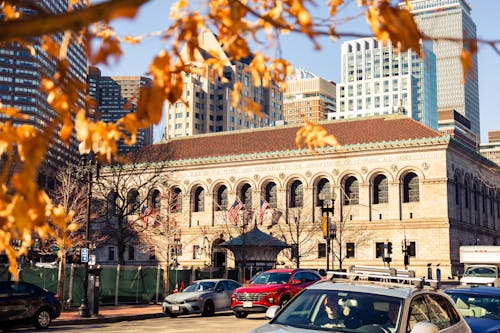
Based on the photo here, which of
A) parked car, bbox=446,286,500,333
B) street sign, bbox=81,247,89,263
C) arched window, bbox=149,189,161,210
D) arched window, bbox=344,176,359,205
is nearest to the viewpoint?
parked car, bbox=446,286,500,333

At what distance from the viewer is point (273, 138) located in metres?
79.1

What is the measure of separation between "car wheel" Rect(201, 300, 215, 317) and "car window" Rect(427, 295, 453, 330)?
21019mm

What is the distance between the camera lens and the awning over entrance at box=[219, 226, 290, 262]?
177 ft

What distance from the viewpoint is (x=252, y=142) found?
79.7 meters

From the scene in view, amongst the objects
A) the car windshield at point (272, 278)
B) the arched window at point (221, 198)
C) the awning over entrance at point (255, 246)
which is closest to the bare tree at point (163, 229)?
the arched window at point (221, 198)

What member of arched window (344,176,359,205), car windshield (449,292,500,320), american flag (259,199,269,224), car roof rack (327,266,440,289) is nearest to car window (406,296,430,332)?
car roof rack (327,266,440,289)

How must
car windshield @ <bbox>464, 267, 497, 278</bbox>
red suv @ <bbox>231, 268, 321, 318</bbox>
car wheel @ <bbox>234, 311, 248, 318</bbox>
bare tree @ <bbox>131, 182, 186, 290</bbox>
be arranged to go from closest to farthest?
red suv @ <bbox>231, 268, 321, 318</bbox> → car wheel @ <bbox>234, 311, 248, 318</bbox> → car windshield @ <bbox>464, 267, 497, 278</bbox> → bare tree @ <bbox>131, 182, 186, 290</bbox>

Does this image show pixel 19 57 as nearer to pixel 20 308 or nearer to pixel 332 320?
pixel 20 308

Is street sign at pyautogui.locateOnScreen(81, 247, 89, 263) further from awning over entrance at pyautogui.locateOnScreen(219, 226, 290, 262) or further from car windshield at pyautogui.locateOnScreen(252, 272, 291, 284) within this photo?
awning over entrance at pyautogui.locateOnScreen(219, 226, 290, 262)

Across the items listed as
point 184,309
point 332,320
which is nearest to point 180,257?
point 184,309

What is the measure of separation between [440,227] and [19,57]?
126 meters

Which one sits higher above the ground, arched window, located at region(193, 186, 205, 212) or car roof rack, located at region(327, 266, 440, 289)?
arched window, located at region(193, 186, 205, 212)

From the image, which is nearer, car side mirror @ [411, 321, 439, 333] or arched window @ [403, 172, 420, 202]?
car side mirror @ [411, 321, 439, 333]

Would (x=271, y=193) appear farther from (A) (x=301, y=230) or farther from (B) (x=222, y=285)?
(B) (x=222, y=285)
